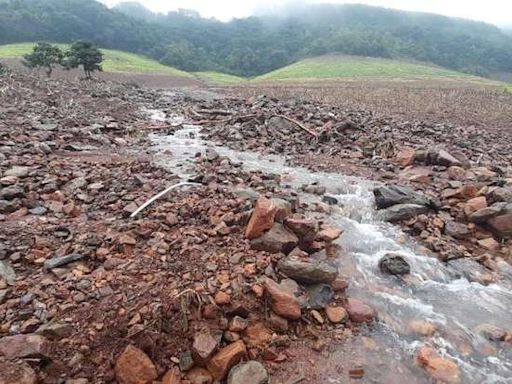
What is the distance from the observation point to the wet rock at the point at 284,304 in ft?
17.6

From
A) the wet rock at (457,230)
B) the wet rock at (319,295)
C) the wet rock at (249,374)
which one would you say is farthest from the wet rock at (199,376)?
the wet rock at (457,230)

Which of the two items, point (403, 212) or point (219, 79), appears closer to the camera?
point (403, 212)

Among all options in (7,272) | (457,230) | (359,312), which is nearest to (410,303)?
(359,312)

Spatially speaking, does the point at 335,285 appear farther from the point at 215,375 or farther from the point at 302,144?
the point at 302,144

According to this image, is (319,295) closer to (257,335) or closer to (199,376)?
(257,335)

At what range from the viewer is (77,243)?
246 inches

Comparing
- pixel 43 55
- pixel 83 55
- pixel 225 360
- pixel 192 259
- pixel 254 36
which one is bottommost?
pixel 254 36

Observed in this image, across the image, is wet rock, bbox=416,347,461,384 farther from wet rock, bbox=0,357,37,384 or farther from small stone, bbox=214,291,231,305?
wet rock, bbox=0,357,37,384

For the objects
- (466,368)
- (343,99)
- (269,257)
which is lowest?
(343,99)

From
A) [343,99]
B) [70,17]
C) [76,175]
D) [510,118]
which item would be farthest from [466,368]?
[70,17]

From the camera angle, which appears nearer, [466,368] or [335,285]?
[466,368]

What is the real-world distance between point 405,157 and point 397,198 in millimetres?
3448

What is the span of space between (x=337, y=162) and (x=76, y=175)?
6944mm

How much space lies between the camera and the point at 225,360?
465cm
